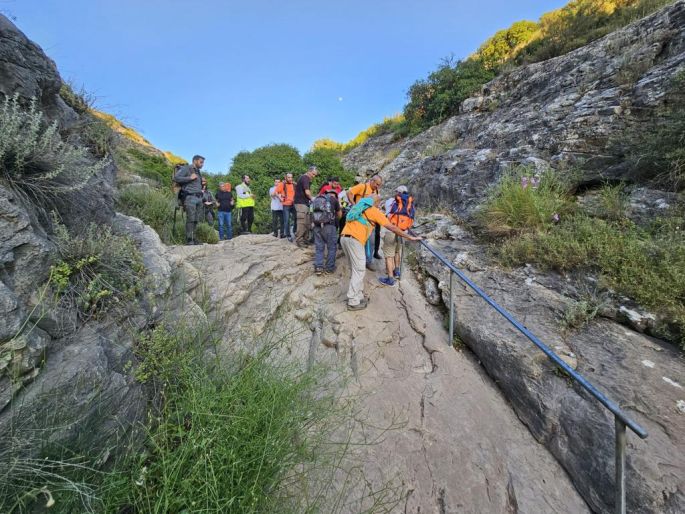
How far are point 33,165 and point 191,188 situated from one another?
3708 millimetres

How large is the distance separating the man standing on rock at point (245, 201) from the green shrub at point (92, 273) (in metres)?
5.54

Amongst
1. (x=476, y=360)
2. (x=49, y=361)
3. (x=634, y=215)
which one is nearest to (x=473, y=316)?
(x=476, y=360)

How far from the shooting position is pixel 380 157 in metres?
16.2

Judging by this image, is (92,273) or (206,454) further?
(92,273)

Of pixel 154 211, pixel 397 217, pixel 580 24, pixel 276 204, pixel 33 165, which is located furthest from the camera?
pixel 580 24

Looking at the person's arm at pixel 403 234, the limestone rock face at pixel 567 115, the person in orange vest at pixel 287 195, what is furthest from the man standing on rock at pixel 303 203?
the limestone rock face at pixel 567 115

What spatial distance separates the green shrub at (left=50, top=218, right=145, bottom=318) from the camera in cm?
232

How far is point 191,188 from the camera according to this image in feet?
20.3

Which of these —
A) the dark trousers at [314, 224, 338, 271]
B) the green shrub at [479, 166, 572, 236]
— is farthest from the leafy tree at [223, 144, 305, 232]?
the green shrub at [479, 166, 572, 236]

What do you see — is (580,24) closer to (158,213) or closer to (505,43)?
(505,43)

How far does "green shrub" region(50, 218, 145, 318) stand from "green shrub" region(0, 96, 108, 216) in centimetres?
32

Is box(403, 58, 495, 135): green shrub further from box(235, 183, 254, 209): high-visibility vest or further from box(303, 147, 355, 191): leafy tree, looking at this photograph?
box(235, 183, 254, 209): high-visibility vest

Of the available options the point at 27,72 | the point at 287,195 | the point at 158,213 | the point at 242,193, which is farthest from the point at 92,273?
the point at 242,193

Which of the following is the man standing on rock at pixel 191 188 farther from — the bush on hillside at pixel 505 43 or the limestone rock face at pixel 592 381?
Answer: the bush on hillside at pixel 505 43
